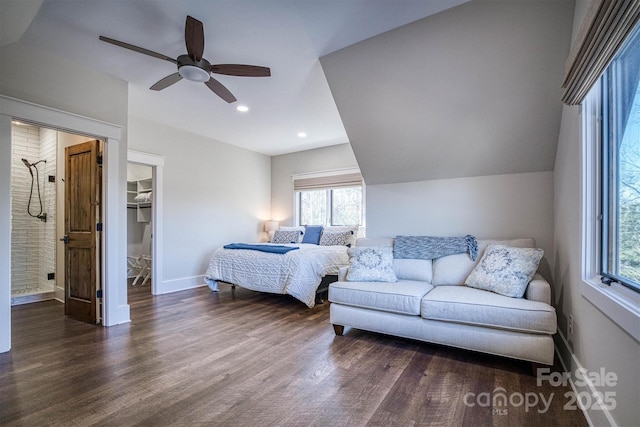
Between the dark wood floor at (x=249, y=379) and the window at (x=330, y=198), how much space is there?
2887mm

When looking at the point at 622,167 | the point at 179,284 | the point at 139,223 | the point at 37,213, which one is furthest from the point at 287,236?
the point at 622,167

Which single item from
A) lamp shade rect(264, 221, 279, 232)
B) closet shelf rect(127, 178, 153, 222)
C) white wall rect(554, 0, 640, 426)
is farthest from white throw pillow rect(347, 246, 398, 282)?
closet shelf rect(127, 178, 153, 222)

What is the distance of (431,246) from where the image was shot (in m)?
3.11

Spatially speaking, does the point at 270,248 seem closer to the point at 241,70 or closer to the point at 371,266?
the point at 371,266

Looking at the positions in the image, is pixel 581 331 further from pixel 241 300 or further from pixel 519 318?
pixel 241 300

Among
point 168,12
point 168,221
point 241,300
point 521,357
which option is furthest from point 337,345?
point 168,221

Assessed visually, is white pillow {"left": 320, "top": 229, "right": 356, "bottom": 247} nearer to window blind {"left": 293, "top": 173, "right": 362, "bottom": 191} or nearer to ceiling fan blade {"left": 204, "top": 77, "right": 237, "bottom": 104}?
window blind {"left": 293, "top": 173, "right": 362, "bottom": 191}

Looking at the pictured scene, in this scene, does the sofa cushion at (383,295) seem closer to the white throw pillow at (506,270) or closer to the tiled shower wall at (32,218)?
the white throw pillow at (506,270)

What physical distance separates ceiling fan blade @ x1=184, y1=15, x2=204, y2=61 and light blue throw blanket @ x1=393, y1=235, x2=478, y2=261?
262cm

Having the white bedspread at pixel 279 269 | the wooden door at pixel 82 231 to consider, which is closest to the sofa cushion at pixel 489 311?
the white bedspread at pixel 279 269

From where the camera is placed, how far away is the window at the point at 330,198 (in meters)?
5.52

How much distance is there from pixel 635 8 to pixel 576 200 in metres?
1.32

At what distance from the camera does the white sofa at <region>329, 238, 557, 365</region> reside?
2018mm

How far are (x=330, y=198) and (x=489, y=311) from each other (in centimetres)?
404
